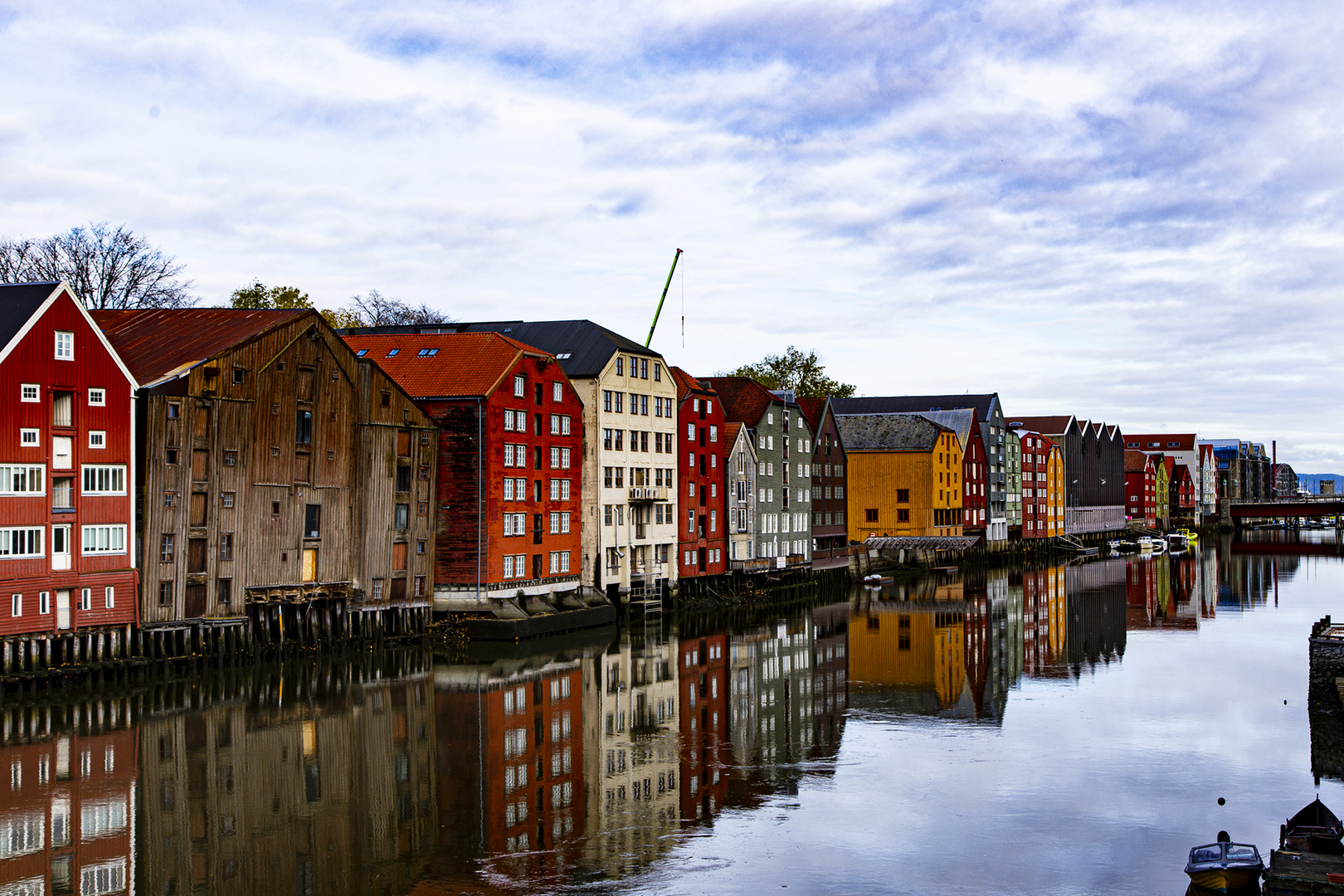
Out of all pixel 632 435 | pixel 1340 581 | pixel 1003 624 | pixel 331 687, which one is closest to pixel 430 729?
pixel 331 687

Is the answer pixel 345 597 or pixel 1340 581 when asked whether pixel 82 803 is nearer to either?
pixel 345 597

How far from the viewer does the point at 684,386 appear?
311 feet

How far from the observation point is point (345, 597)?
2522 inches

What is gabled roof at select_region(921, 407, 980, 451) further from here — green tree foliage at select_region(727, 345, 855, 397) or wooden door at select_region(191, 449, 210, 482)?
wooden door at select_region(191, 449, 210, 482)

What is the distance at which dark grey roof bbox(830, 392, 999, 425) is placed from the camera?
158 metres

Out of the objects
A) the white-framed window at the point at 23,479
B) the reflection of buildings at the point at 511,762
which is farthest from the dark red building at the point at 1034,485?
the white-framed window at the point at 23,479

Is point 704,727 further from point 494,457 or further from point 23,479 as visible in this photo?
point 494,457

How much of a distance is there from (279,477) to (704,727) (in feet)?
84.5

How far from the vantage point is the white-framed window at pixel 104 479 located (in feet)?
A: 170

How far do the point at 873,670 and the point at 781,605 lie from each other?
34147 mm

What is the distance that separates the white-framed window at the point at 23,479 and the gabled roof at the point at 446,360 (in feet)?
73.8

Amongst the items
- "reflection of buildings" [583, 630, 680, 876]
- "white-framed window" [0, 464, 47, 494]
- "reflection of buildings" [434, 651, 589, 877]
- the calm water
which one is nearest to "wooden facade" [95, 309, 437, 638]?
the calm water

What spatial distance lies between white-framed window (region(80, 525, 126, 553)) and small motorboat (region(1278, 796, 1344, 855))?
4409cm

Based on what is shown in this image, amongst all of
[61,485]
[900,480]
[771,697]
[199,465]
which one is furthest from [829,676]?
[900,480]
